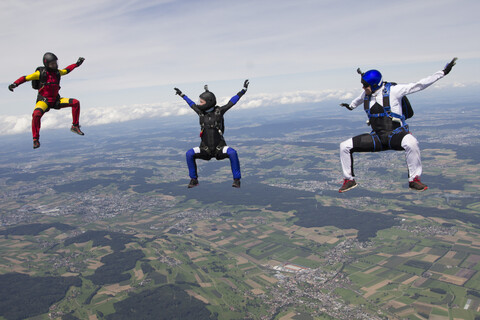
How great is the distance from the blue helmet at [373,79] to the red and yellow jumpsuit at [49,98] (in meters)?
12.2

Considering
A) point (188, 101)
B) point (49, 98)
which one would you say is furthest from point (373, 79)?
point (49, 98)

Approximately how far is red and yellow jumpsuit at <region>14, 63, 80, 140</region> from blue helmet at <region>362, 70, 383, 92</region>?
12.2 meters

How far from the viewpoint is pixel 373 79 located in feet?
42.1

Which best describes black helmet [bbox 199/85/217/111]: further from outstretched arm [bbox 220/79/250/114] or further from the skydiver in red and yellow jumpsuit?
the skydiver in red and yellow jumpsuit

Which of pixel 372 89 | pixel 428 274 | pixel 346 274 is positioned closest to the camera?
pixel 372 89

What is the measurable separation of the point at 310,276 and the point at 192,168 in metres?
159

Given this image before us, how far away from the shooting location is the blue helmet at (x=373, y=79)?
42.1ft

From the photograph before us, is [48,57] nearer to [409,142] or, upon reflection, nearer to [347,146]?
[347,146]

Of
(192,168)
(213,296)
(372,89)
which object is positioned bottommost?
(213,296)

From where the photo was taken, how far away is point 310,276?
15875 centimetres

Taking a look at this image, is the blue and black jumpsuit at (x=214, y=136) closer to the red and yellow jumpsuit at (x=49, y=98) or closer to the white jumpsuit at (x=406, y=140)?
the white jumpsuit at (x=406, y=140)

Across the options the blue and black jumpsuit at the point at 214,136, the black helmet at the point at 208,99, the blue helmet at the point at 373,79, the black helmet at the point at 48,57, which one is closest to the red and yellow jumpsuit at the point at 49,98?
the black helmet at the point at 48,57

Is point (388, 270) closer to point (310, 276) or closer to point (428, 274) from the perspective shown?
point (428, 274)

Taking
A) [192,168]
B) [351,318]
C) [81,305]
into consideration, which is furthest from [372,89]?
[81,305]
